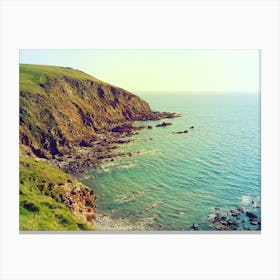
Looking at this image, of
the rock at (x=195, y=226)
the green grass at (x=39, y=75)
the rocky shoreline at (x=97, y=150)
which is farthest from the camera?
the rocky shoreline at (x=97, y=150)

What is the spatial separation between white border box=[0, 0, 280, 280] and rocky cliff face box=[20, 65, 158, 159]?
421 millimetres

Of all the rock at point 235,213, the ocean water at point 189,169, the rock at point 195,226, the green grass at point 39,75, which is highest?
the green grass at point 39,75

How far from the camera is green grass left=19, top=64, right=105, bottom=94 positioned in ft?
25.2

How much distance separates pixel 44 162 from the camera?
790 cm

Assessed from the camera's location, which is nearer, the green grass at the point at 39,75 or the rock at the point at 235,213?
the rock at the point at 235,213

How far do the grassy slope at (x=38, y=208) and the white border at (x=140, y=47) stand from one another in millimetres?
159

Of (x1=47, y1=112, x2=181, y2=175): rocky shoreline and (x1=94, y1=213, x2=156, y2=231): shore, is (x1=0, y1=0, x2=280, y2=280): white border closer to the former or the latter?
(x1=94, y1=213, x2=156, y2=231): shore

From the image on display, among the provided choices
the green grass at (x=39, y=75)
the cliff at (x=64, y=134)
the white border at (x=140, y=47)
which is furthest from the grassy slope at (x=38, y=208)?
the green grass at (x=39, y=75)

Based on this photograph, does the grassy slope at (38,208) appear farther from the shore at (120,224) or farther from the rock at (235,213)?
the rock at (235,213)

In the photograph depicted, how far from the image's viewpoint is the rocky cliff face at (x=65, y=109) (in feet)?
25.5
